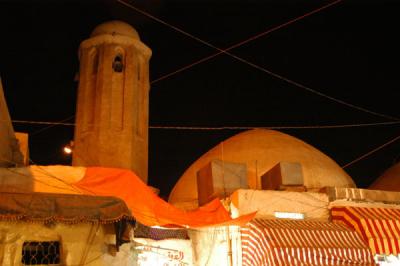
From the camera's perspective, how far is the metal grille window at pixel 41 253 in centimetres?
782

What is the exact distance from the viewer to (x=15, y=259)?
757 cm

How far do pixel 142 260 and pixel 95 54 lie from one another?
30.3 ft

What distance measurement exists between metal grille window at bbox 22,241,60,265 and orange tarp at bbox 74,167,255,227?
8.30 ft

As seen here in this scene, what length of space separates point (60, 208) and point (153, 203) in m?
3.24

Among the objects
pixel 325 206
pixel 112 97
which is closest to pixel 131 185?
pixel 325 206

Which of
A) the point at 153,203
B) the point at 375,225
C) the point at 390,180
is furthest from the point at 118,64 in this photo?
the point at 390,180

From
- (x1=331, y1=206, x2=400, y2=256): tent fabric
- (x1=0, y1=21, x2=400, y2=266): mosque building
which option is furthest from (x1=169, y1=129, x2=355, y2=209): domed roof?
(x1=331, y1=206, x2=400, y2=256): tent fabric

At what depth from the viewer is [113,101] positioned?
17250mm

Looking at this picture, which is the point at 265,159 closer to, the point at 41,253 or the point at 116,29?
the point at 116,29

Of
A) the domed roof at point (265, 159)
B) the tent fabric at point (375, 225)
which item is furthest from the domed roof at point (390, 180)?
the tent fabric at point (375, 225)

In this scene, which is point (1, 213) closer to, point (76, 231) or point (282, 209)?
point (76, 231)

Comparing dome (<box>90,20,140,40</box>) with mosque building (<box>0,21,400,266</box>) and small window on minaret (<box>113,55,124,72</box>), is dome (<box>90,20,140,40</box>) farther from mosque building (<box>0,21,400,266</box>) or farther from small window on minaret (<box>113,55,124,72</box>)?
small window on minaret (<box>113,55,124,72</box>)

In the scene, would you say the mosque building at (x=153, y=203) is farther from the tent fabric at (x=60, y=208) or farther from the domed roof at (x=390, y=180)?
the domed roof at (x=390, y=180)

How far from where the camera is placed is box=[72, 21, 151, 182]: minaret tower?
16.8 meters
